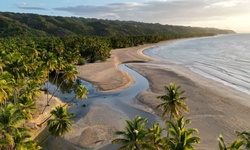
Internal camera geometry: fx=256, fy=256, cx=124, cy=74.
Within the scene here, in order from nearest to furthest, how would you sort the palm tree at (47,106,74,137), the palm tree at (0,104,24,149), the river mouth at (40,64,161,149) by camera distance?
the palm tree at (0,104,24,149), the palm tree at (47,106,74,137), the river mouth at (40,64,161,149)

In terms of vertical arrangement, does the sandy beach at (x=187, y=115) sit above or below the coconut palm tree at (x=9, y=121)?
below

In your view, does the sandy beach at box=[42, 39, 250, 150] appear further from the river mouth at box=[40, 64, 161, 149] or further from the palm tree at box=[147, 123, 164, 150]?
the palm tree at box=[147, 123, 164, 150]

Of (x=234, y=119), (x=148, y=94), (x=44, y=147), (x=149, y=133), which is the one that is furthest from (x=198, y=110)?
(x=44, y=147)

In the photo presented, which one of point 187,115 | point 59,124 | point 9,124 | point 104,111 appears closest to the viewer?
point 9,124

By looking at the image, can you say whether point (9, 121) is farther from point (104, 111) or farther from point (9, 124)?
point (104, 111)

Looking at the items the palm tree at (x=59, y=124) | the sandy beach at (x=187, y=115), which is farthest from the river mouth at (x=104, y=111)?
the palm tree at (x=59, y=124)

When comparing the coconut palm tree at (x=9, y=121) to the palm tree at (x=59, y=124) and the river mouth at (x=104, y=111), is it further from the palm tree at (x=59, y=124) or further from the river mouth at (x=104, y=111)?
the river mouth at (x=104, y=111)

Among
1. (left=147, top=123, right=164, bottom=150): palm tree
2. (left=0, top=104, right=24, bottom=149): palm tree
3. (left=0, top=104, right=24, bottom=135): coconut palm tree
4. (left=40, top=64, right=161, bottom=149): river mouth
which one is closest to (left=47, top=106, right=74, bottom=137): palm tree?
(left=40, top=64, right=161, bottom=149): river mouth

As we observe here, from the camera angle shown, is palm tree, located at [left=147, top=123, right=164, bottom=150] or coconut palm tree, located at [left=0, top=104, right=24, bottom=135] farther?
palm tree, located at [left=147, top=123, right=164, bottom=150]

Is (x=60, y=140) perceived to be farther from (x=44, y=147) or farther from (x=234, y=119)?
(x=234, y=119)

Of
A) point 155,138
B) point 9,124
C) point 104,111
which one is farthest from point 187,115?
point 9,124

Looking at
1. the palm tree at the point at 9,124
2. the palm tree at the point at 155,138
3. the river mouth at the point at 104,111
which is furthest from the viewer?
the river mouth at the point at 104,111

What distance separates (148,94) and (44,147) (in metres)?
27.1

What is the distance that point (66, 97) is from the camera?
194 feet
